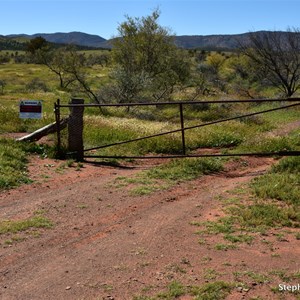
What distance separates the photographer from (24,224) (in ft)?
20.7

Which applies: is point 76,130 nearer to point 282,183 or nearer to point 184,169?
point 184,169

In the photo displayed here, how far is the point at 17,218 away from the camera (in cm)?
664

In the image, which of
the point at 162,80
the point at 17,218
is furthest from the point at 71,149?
the point at 162,80

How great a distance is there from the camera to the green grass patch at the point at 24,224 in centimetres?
614

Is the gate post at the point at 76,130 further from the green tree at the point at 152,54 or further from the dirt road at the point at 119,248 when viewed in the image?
the green tree at the point at 152,54

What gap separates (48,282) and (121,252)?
3.37 feet

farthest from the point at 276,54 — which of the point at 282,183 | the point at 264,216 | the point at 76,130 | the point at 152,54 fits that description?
the point at 264,216

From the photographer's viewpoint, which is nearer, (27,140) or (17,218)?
(17,218)

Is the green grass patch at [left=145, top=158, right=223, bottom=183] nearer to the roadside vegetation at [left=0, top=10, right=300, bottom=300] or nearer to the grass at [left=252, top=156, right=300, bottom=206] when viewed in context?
the roadside vegetation at [left=0, top=10, right=300, bottom=300]

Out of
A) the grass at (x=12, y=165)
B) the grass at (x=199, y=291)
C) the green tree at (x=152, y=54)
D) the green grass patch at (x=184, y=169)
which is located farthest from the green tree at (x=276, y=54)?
the grass at (x=199, y=291)

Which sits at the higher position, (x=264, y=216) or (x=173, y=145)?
(x=173, y=145)

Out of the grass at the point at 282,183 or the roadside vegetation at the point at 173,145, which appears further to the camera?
the grass at the point at 282,183

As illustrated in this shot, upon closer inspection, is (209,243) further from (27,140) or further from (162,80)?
(162,80)

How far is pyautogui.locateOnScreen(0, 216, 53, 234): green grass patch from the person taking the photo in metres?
6.14
